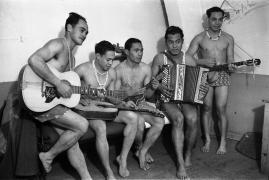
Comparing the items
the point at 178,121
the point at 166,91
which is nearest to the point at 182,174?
the point at 178,121

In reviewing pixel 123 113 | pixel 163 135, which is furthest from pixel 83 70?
pixel 163 135

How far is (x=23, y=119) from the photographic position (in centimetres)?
336

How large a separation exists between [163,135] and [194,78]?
1.60m

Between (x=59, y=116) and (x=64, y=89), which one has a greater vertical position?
(x=64, y=89)

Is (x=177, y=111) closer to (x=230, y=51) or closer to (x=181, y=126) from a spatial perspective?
(x=181, y=126)

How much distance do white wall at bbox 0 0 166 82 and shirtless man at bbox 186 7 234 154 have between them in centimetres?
108

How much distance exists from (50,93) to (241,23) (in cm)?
316

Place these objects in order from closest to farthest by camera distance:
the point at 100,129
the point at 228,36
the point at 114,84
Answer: the point at 100,129
the point at 114,84
the point at 228,36

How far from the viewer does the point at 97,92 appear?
11.8 feet

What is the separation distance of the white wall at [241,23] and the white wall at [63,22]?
48cm

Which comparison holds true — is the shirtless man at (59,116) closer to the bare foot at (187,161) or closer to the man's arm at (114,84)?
the man's arm at (114,84)

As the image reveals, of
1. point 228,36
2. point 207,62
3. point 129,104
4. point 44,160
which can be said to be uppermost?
point 228,36

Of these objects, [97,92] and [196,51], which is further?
[196,51]

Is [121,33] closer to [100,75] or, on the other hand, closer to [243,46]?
[100,75]
